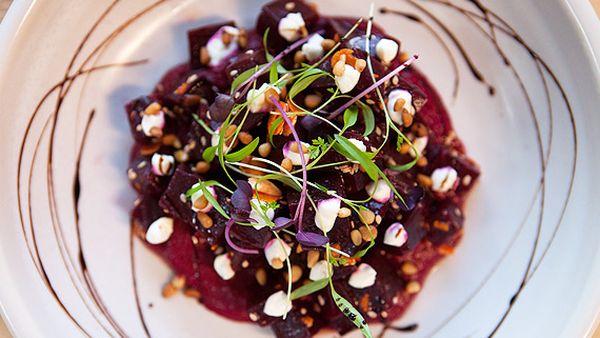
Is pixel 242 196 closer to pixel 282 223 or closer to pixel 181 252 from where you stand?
pixel 282 223

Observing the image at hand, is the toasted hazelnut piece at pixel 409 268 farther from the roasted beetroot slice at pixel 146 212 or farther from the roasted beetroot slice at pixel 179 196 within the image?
the roasted beetroot slice at pixel 146 212

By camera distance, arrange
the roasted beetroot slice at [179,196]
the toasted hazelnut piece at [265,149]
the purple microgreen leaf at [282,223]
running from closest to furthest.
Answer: the purple microgreen leaf at [282,223], the toasted hazelnut piece at [265,149], the roasted beetroot slice at [179,196]

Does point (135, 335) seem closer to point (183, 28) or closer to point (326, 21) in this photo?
point (183, 28)

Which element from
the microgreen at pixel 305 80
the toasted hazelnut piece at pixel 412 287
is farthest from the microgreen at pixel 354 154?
the toasted hazelnut piece at pixel 412 287

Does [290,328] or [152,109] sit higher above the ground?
[152,109]

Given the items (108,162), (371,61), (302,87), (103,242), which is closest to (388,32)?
(371,61)

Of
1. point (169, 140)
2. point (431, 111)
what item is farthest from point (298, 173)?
point (431, 111)

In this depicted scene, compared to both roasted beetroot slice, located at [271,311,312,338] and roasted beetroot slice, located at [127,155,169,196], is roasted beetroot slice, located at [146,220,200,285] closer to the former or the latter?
roasted beetroot slice, located at [127,155,169,196]
